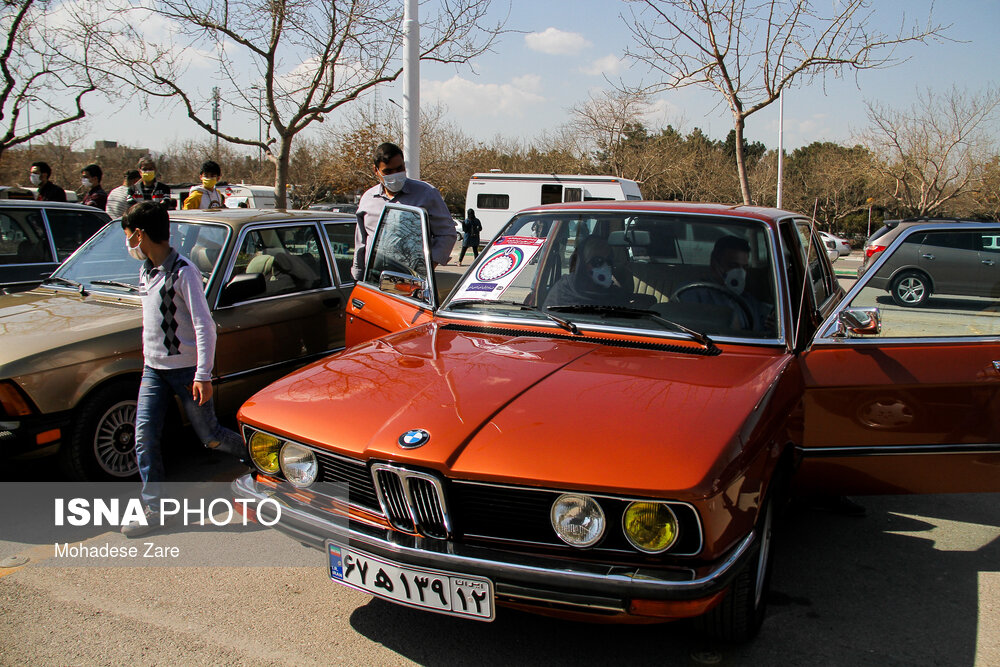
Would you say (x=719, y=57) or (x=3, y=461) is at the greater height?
(x=719, y=57)

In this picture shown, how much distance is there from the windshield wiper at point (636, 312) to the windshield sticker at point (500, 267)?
0.34m

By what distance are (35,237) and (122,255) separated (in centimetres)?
239

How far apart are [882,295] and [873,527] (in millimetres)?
1445

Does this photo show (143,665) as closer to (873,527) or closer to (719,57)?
(873,527)

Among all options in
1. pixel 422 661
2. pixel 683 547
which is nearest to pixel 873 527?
pixel 683 547

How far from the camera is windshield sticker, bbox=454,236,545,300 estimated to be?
3.87 metres

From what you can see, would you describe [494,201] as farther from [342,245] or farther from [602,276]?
[602,276]

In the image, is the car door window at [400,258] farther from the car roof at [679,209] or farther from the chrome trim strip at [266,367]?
the chrome trim strip at [266,367]

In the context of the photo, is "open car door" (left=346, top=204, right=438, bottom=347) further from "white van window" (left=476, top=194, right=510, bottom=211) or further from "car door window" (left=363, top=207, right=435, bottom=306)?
"white van window" (left=476, top=194, right=510, bottom=211)

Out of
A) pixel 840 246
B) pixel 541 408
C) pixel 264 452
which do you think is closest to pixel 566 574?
pixel 541 408

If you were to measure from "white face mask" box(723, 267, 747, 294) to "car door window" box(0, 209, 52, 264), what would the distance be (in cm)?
671

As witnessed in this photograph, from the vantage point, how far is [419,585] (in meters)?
2.44

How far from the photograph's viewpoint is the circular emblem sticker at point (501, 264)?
154 inches

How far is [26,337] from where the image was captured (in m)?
4.26
